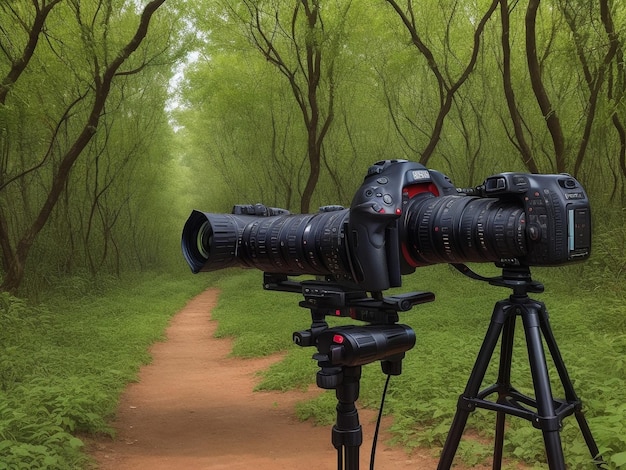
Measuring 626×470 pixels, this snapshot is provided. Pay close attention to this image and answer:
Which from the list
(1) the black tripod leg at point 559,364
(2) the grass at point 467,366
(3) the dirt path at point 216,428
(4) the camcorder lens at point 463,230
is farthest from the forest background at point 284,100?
(4) the camcorder lens at point 463,230

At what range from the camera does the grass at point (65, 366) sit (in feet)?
10.2

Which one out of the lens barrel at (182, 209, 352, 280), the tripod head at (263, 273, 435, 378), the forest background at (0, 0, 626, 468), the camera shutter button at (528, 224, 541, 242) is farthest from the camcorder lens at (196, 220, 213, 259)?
the forest background at (0, 0, 626, 468)

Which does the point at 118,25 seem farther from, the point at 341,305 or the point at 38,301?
the point at 341,305

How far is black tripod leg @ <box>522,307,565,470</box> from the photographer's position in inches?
64.5

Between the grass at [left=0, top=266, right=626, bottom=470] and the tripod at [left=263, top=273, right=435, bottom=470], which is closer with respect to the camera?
the tripod at [left=263, top=273, right=435, bottom=470]

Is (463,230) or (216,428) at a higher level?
(463,230)

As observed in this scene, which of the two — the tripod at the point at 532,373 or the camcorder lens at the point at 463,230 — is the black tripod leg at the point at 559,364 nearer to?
the tripod at the point at 532,373

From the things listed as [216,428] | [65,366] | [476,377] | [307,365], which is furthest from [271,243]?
[65,366]

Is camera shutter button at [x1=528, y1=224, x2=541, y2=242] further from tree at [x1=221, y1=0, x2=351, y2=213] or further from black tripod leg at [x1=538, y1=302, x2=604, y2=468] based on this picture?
tree at [x1=221, y1=0, x2=351, y2=213]

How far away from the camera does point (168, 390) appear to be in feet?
16.0

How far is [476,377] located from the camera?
1.88m

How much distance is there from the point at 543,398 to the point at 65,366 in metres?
4.61

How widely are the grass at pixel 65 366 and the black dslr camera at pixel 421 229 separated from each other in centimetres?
181

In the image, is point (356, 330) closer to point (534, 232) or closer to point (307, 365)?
point (534, 232)
